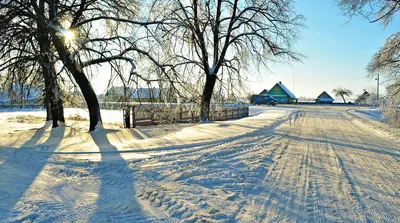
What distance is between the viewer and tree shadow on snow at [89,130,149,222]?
12.0ft

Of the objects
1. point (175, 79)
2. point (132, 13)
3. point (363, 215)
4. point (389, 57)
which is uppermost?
point (132, 13)

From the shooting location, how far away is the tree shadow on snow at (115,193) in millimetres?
3662

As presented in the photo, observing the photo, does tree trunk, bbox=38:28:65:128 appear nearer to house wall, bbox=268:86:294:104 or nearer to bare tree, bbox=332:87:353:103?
house wall, bbox=268:86:294:104

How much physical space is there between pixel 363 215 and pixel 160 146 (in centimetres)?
581

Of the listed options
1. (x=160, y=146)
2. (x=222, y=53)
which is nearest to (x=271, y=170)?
(x=160, y=146)

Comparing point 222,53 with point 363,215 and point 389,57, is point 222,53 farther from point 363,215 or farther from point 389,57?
point 363,215

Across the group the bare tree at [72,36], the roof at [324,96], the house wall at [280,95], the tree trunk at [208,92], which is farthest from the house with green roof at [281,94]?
the bare tree at [72,36]

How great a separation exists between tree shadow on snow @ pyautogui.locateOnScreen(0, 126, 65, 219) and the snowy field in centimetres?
2

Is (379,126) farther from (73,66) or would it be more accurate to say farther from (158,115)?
(73,66)

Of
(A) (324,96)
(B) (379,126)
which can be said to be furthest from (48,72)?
(A) (324,96)

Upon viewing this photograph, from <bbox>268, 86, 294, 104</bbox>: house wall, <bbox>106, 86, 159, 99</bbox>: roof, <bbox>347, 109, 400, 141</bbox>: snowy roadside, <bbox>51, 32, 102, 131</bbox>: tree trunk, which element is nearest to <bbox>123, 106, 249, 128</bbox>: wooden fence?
<bbox>106, 86, 159, 99</bbox>: roof

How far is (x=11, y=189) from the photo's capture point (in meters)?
4.57

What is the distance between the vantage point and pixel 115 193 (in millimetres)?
4500

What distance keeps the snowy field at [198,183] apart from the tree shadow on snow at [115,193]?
0.01 metres
